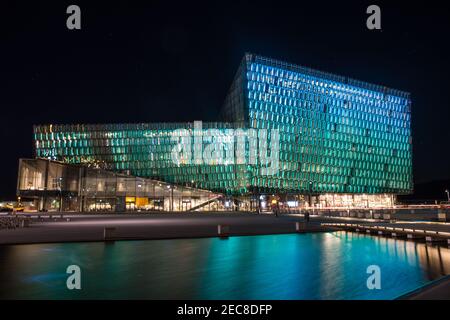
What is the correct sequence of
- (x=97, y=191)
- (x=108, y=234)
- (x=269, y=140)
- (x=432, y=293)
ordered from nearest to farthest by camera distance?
(x=432, y=293)
(x=108, y=234)
(x=97, y=191)
(x=269, y=140)

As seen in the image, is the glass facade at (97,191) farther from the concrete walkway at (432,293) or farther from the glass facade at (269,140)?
the concrete walkway at (432,293)

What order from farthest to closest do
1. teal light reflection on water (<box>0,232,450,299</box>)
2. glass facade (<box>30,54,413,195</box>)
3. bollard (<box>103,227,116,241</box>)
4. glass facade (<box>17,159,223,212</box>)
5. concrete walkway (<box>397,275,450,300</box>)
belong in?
1. glass facade (<box>30,54,413,195</box>)
2. glass facade (<box>17,159,223,212</box>)
3. bollard (<box>103,227,116,241</box>)
4. teal light reflection on water (<box>0,232,450,299</box>)
5. concrete walkway (<box>397,275,450,300</box>)

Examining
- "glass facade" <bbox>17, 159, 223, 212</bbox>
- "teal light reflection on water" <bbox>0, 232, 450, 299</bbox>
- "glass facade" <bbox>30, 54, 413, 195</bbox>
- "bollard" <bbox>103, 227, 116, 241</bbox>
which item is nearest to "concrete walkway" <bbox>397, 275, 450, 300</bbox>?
"teal light reflection on water" <bbox>0, 232, 450, 299</bbox>

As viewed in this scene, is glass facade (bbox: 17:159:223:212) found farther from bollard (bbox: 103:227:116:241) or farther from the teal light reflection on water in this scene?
the teal light reflection on water

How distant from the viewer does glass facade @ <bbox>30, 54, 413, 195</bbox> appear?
104688 millimetres

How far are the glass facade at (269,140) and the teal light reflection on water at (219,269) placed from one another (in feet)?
265

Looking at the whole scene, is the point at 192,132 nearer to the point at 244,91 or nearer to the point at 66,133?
the point at 244,91

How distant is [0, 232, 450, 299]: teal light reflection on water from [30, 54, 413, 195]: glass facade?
3183 inches

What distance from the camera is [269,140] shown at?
106 m

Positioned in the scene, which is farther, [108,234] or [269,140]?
[269,140]

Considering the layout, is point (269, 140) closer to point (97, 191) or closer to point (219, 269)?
point (97, 191)

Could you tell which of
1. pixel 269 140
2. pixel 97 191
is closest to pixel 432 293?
pixel 97 191

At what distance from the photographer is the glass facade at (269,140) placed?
105 metres

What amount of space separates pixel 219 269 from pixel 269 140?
92.1m
